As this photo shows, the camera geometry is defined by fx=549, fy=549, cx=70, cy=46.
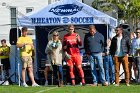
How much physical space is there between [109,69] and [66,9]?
249cm

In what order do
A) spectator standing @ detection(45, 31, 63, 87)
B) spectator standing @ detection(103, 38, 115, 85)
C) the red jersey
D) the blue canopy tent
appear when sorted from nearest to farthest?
spectator standing @ detection(45, 31, 63, 87), the red jersey, spectator standing @ detection(103, 38, 115, 85), the blue canopy tent

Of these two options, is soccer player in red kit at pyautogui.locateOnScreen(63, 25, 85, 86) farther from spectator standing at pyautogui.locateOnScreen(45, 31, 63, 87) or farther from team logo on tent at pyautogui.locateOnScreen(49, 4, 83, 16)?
team logo on tent at pyautogui.locateOnScreen(49, 4, 83, 16)

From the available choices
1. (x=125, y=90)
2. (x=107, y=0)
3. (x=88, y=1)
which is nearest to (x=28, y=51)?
(x=125, y=90)

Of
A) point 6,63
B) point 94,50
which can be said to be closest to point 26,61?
point 94,50

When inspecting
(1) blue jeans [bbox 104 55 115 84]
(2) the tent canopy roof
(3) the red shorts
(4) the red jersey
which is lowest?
(1) blue jeans [bbox 104 55 115 84]

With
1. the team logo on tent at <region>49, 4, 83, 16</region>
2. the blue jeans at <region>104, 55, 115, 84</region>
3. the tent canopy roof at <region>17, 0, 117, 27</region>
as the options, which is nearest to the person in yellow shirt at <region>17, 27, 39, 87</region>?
the tent canopy roof at <region>17, 0, 117, 27</region>

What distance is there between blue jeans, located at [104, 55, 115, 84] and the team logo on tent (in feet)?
6.23

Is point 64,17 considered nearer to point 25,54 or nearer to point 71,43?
point 71,43

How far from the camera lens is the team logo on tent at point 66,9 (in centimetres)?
1847

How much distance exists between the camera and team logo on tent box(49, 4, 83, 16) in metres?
18.5

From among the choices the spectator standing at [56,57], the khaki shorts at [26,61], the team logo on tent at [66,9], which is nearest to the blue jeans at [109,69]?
the spectator standing at [56,57]

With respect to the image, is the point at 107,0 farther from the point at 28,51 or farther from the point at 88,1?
the point at 28,51

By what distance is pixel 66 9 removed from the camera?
18.5 m

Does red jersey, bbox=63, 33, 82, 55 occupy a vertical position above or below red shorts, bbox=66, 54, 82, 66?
above
